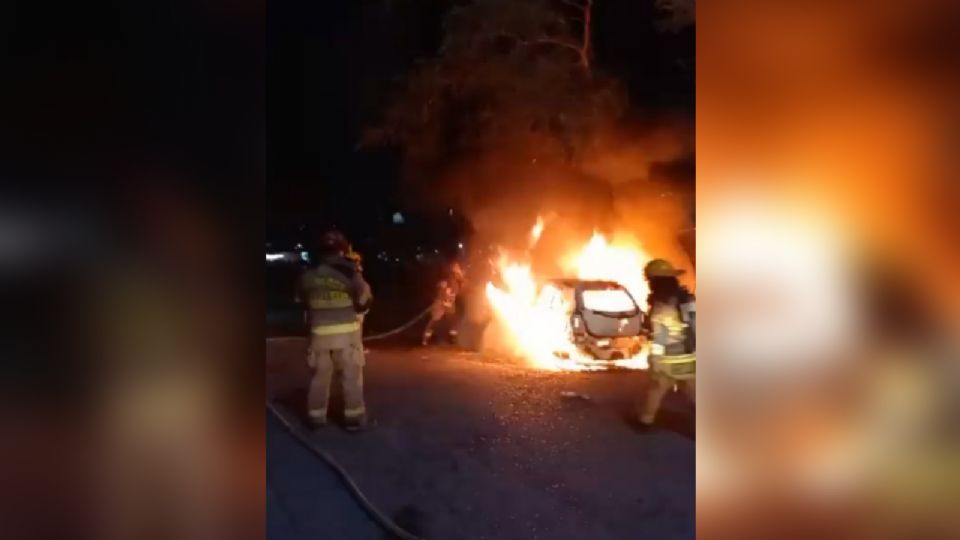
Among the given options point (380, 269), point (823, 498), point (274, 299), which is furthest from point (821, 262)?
point (274, 299)

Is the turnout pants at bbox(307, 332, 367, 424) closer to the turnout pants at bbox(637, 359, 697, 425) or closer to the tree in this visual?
the tree

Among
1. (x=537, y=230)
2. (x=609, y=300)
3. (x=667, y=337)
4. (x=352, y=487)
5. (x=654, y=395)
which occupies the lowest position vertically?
(x=352, y=487)

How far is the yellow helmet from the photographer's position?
2269 millimetres

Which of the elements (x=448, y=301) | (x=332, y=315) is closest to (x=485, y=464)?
(x=448, y=301)

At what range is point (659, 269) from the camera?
7.50 feet

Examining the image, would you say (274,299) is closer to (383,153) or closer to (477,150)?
(383,153)

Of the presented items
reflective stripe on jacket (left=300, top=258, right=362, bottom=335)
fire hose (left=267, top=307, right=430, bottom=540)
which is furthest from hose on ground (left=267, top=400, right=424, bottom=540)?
reflective stripe on jacket (left=300, top=258, right=362, bottom=335)

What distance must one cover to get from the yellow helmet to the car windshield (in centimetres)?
10

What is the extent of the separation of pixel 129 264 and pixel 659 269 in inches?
59.7

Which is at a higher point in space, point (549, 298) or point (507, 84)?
point (507, 84)

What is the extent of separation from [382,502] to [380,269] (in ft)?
2.14

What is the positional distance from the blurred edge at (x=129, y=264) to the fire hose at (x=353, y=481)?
0.51 m

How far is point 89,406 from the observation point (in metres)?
1.42

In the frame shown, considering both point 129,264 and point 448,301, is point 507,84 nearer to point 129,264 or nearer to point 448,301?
point 448,301
